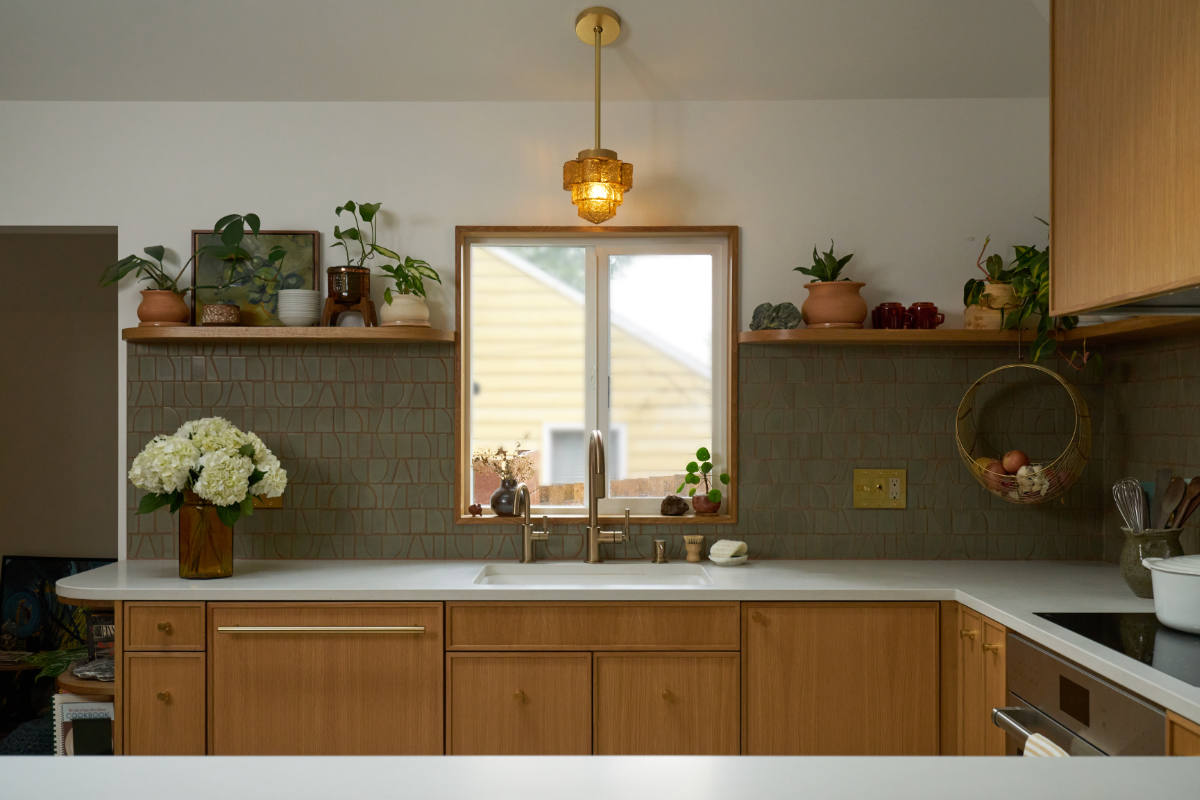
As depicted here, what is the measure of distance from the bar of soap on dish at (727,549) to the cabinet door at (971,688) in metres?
0.69

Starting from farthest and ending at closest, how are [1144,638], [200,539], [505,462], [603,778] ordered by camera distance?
[505,462] → [200,539] → [1144,638] → [603,778]

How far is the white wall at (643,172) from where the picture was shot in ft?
10.1

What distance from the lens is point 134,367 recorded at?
3090 millimetres

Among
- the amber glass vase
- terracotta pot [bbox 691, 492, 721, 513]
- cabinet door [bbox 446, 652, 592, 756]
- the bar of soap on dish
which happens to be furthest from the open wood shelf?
the amber glass vase

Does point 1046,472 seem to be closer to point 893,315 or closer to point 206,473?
point 893,315

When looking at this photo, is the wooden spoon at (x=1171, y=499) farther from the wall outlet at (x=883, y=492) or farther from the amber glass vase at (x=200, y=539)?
the amber glass vase at (x=200, y=539)

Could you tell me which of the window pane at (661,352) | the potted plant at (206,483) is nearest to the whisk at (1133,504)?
the window pane at (661,352)

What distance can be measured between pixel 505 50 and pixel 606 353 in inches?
40.2

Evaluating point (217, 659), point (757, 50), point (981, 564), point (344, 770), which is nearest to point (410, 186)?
point (757, 50)

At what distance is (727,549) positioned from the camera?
2.95m

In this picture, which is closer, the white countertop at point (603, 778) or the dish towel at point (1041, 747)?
the white countertop at point (603, 778)

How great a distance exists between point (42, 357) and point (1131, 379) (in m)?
4.32

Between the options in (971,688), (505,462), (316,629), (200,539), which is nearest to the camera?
(971,688)

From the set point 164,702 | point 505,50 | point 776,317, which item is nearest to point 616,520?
point 776,317
